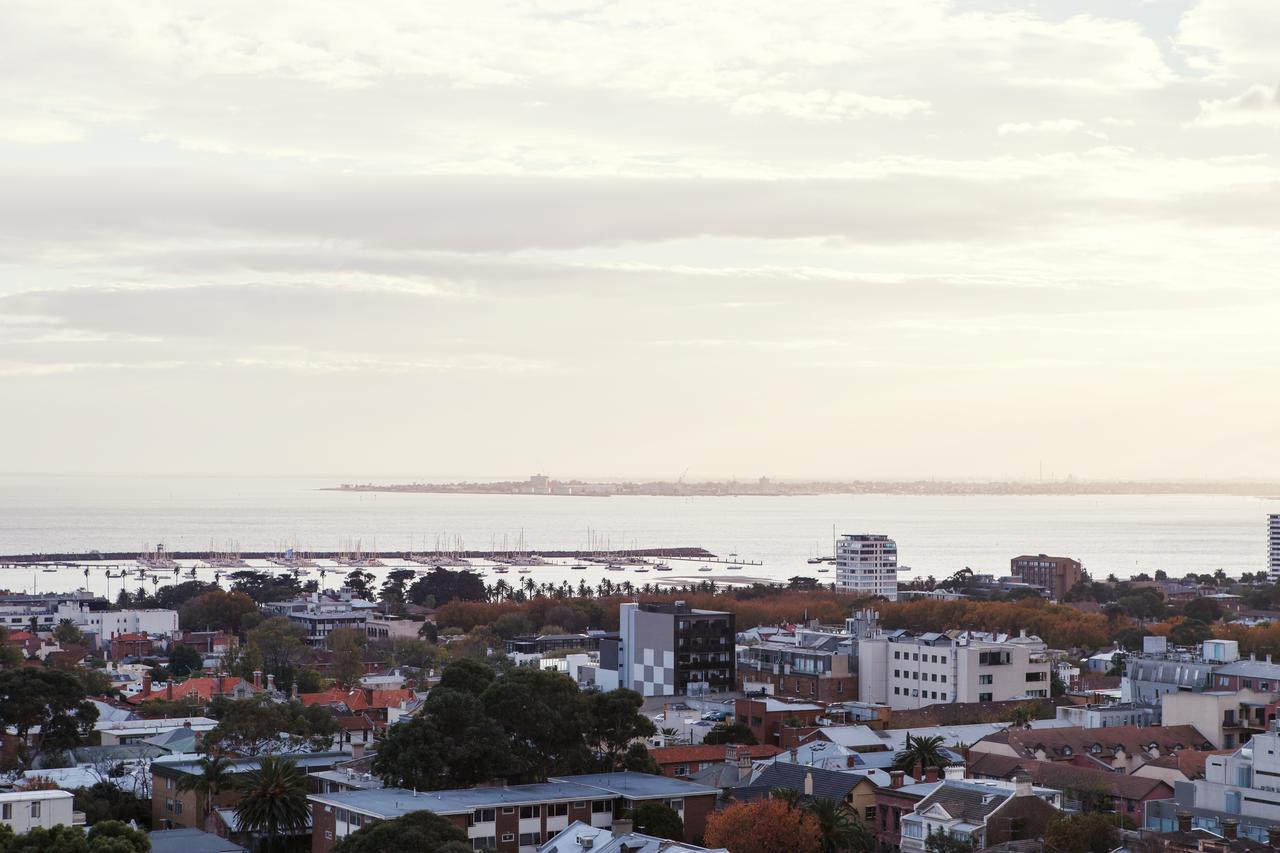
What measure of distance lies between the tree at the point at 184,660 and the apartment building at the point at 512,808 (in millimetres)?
39499

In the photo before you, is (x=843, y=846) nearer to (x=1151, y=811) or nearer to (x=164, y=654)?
(x=1151, y=811)

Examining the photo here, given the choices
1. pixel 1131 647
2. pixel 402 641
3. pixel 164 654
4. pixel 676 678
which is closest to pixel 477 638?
pixel 402 641

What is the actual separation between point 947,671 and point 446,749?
28198mm

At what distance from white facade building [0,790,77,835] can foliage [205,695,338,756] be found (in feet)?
28.5

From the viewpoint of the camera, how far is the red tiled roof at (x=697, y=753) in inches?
1510

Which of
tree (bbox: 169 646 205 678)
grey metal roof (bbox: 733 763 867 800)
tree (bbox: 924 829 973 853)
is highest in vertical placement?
grey metal roof (bbox: 733 763 867 800)

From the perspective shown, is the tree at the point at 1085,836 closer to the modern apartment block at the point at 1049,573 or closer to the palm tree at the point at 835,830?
the palm tree at the point at 835,830

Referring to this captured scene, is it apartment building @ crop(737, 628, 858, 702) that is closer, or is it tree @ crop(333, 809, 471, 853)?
tree @ crop(333, 809, 471, 853)

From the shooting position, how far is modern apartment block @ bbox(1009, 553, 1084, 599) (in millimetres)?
133875

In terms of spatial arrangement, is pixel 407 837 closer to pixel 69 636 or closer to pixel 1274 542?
pixel 69 636

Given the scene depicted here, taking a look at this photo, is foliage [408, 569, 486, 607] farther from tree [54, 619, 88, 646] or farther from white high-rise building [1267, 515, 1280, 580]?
white high-rise building [1267, 515, 1280, 580]

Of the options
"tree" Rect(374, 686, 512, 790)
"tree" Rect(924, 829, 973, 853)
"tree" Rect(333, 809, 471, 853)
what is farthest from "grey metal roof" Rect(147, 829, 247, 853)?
"tree" Rect(924, 829, 973, 853)

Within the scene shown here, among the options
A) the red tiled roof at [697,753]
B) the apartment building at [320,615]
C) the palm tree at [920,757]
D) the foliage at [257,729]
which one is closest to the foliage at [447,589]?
the apartment building at [320,615]

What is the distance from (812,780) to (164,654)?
167 ft
